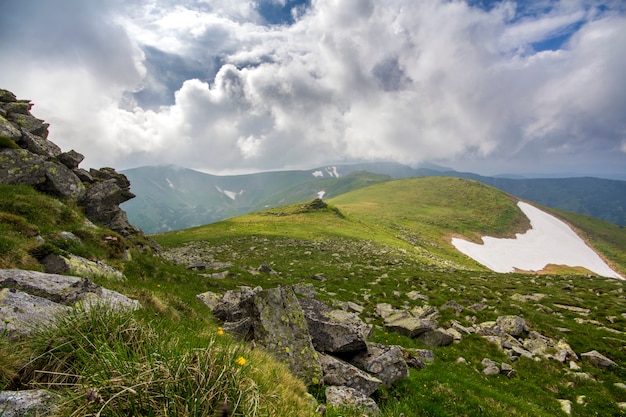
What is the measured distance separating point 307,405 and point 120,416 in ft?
12.4

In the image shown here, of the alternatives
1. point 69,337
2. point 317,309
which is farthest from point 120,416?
point 317,309

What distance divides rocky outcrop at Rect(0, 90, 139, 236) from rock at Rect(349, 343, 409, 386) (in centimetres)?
2399

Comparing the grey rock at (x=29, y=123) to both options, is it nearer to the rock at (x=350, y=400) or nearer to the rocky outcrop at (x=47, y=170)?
the rocky outcrop at (x=47, y=170)

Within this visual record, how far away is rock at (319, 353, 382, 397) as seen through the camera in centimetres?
984

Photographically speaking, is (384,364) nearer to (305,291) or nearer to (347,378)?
(347,378)

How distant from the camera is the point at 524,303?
28.6 metres

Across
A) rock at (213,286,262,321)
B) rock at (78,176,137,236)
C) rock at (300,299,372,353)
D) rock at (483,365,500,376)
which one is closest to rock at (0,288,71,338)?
rock at (213,286,262,321)

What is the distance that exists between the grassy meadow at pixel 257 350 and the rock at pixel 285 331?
0.85 m

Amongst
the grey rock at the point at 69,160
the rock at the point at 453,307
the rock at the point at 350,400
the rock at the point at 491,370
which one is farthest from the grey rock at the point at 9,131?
the rock at the point at 453,307

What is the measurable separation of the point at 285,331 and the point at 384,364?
170 inches

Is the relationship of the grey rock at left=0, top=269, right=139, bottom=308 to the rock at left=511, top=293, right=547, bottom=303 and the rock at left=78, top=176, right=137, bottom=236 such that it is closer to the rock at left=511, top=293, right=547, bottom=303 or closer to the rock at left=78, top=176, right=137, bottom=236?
the rock at left=78, top=176, right=137, bottom=236

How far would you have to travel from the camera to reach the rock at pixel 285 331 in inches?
376

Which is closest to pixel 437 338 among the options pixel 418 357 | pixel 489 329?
pixel 418 357

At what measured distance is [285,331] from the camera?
10.5 meters
